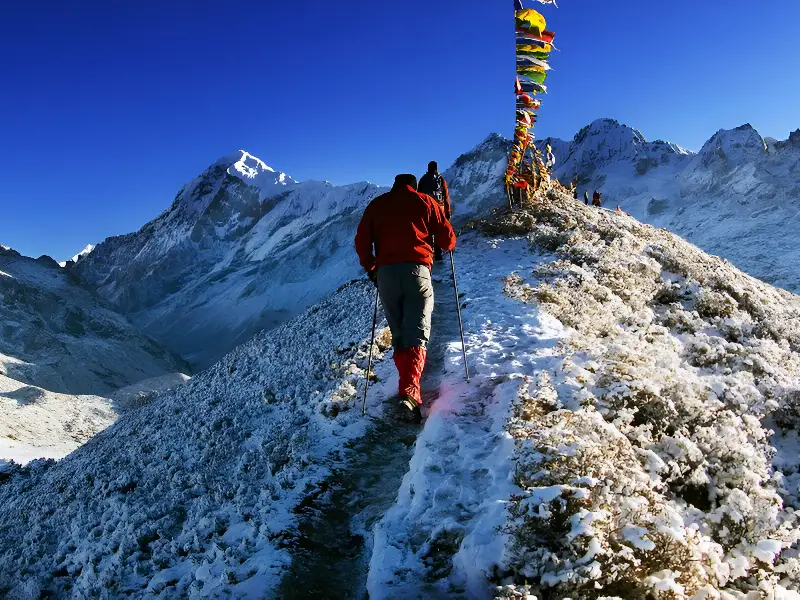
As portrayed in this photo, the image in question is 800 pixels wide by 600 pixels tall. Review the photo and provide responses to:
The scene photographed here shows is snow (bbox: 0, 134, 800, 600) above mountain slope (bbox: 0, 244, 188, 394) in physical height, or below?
below

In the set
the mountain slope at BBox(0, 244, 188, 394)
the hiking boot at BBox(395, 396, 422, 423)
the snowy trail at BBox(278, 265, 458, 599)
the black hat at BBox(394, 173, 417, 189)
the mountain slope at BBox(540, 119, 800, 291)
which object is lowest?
the snowy trail at BBox(278, 265, 458, 599)

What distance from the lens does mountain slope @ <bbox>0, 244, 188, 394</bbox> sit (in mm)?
108562

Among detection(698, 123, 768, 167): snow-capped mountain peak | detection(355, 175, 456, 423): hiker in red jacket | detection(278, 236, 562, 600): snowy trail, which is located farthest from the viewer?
detection(698, 123, 768, 167): snow-capped mountain peak

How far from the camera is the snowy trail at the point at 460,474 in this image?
190 inches

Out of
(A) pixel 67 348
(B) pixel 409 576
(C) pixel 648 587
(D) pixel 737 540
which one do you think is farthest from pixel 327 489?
(A) pixel 67 348

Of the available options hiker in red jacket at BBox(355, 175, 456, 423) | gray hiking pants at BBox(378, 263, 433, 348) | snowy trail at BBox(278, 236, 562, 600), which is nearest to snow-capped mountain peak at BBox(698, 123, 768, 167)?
snowy trail at BBox(278, 236, 562, 600)

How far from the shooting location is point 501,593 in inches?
164

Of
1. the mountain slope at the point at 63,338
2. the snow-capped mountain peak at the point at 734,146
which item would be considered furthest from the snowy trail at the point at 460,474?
the snow-capped mountain peak at the point at 734,146

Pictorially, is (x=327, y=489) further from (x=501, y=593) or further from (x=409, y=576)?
(x=501, y=593)

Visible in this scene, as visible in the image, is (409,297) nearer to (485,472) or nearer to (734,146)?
(485,472)

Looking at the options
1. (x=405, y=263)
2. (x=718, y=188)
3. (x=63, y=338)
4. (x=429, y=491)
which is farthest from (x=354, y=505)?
(x=63, y=338)

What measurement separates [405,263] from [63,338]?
14469 cm

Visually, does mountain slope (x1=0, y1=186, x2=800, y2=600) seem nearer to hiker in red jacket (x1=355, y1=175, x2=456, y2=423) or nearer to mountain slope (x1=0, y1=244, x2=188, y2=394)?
hiker in red jacket (x1=355, y1=175, x2=456, y2=423)

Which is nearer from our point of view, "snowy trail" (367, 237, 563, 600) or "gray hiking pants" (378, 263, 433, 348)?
"snowy trail" (367, 237, 563, 600)
